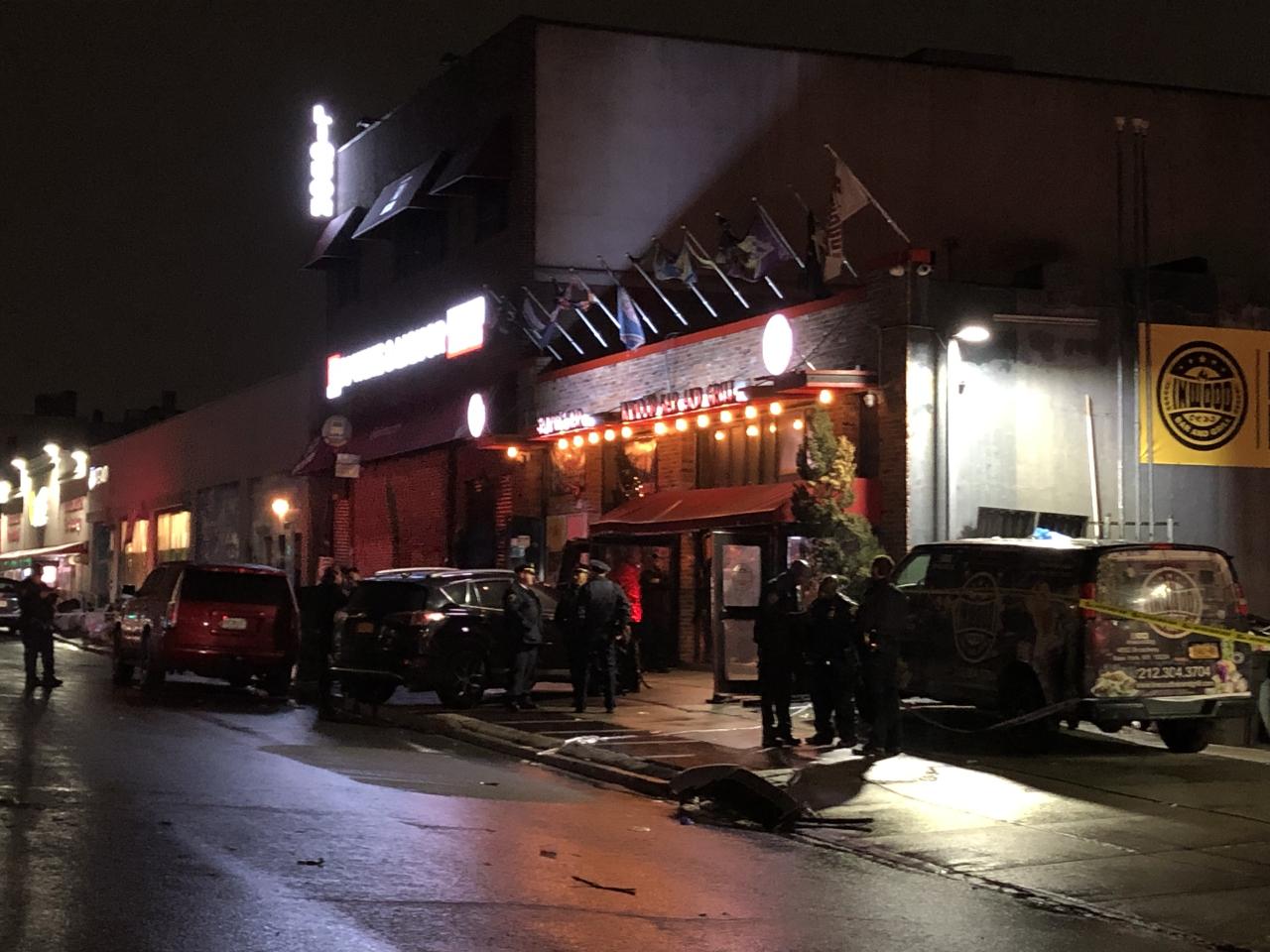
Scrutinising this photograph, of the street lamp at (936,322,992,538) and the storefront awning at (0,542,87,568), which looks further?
the storefront awning at (0,542,87,568)

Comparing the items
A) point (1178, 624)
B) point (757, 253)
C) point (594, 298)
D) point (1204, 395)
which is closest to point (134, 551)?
point (594, 298)

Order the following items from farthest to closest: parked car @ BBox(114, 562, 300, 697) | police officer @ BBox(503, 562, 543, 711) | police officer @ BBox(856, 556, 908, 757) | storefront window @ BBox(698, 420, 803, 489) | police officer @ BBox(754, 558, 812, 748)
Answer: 1. storefront window @ BBox(698, 420, 803, 489)
2. parked car @ BBox(114, 562, 300, 697)
3. police officer @ BBox(503, 562, 543, 711)
4. police officer @ BBox(754, 558, 812, 748)
5. police officer @ BBox(856, 556, 908, 757)

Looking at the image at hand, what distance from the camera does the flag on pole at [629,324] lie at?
27.4m

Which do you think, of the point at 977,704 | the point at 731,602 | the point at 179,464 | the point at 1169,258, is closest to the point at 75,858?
the point at 977,704

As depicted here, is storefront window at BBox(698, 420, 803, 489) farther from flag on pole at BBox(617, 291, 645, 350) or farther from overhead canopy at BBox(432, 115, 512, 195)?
overhead canopy at BBox(432, 115, 512, 195)

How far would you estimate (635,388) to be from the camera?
89.5ft

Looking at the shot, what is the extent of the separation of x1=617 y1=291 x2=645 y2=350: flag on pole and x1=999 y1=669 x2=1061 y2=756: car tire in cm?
1262

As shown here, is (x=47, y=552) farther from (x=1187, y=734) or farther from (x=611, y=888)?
(x=611, y=888)

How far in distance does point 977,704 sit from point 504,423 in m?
16.3

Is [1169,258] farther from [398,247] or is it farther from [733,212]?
[398,247]

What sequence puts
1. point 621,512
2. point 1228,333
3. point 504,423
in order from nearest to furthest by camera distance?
point 1228,333 < point 621,512 < point 504,423

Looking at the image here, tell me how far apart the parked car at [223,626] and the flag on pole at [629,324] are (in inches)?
280

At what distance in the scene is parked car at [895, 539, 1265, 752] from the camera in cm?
1520

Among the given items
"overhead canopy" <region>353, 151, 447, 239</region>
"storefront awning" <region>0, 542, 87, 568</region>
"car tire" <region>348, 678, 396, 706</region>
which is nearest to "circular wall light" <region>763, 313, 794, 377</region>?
"car tire" <region>348, 678, 396, 706</region>
